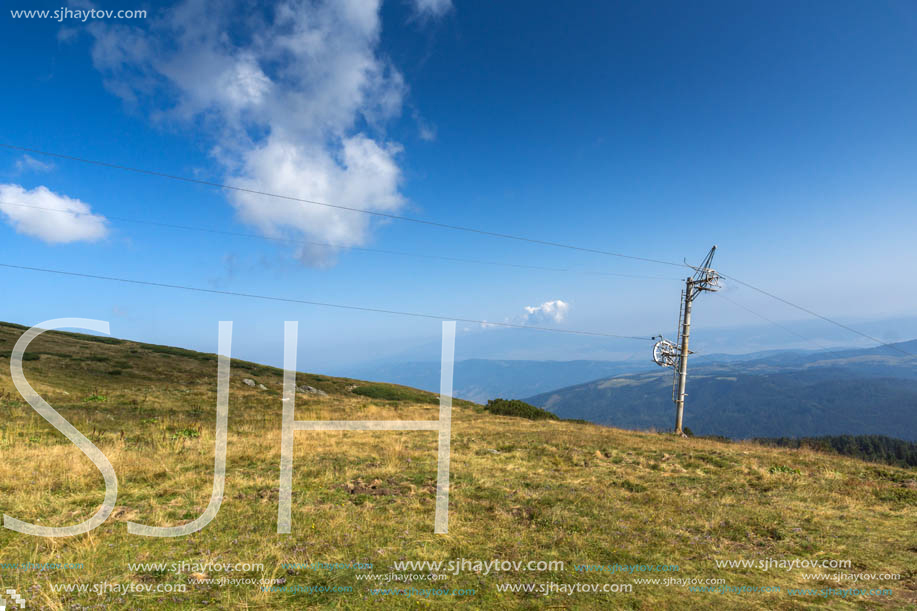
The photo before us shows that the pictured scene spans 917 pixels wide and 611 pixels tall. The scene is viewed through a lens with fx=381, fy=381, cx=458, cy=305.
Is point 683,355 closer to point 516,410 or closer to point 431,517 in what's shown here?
point 516,410

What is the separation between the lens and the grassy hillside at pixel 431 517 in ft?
19.5

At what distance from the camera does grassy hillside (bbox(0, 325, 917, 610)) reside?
19.5 feet

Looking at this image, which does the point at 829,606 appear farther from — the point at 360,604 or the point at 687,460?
the point at 687,460

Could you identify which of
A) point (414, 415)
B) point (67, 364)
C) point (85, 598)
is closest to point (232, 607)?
point (85, 598)

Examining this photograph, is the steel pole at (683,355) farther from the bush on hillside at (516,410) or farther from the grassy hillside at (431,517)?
the bush on hillside at (516,410)

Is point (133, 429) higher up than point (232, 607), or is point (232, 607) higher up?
point (232, 607)

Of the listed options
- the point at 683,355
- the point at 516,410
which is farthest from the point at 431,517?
the point at 516,410

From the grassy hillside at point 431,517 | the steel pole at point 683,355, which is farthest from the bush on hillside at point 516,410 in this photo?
the grassy hillside at point 431,517

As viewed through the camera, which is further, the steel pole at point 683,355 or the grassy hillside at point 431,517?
the steel pole at point 683,355

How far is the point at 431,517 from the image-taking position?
9.25 meters

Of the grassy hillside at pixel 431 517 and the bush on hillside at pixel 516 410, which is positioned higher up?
the grassy hillside at pixel 431 517

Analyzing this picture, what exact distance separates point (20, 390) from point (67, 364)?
1641 centimetres

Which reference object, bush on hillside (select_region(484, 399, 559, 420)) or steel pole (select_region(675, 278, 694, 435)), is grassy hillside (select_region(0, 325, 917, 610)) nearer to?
steel pole (select_region(675, 278, 694, 435))

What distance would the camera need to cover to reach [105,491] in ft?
32.5
